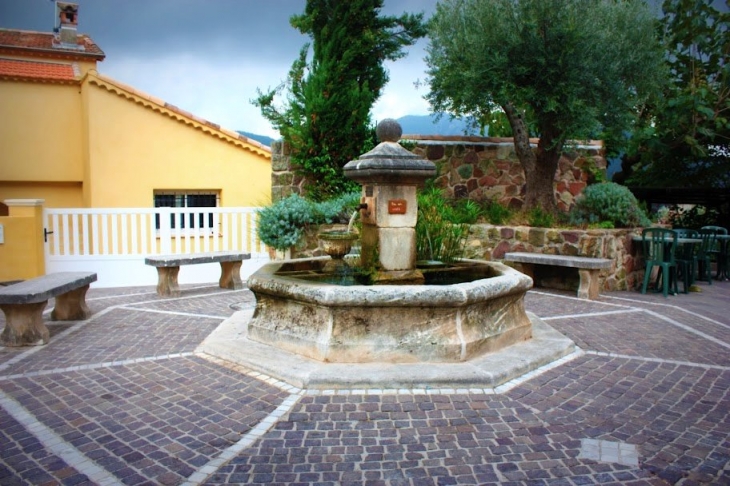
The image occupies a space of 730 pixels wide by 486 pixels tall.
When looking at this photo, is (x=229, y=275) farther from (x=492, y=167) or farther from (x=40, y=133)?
(x=40, y=133)

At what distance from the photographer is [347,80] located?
443 inches

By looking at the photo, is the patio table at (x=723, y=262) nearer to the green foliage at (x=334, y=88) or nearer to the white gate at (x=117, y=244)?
the green foliage at (x=334, y=88)

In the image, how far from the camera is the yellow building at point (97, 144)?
1345 cm

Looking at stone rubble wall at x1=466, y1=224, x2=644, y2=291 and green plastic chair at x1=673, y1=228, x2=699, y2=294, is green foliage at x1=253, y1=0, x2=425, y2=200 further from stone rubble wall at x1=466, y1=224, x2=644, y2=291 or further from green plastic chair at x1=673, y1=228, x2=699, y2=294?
green plastic chair at x1=673, y1=228, x2=699, y2=294

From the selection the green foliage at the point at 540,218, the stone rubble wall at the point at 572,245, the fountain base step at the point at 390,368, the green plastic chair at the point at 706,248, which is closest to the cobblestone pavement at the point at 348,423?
the fountain base step at the point at 390,368

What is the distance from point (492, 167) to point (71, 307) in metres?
8.29

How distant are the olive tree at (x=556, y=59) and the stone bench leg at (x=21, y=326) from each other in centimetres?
688

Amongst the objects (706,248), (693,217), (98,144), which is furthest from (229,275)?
(693,217)

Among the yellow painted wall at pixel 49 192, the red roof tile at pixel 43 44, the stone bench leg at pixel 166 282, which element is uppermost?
the red roof tile at pixel 43 44

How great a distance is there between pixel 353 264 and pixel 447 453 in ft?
10.2

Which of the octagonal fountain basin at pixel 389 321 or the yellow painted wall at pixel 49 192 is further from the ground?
the yellow painted wall at pixel 49 192

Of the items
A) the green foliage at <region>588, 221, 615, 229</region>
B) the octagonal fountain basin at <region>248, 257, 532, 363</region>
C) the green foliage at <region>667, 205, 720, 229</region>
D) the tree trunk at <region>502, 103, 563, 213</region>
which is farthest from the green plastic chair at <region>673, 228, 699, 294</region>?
the green foliage at <region>667, 205, 720, 229</region>

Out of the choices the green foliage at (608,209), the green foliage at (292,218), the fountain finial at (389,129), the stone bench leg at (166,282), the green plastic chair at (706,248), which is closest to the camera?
the fountain finial at (389,129)

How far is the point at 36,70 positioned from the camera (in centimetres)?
1384
